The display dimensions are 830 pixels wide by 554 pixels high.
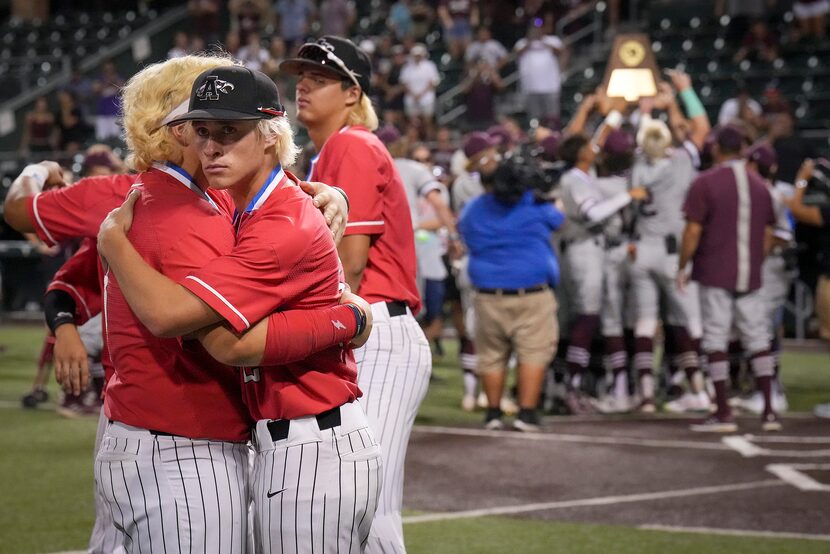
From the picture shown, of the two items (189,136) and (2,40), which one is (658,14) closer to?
(2,40)

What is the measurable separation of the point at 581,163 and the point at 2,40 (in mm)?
21002

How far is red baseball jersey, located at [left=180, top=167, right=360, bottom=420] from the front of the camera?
2863 mm

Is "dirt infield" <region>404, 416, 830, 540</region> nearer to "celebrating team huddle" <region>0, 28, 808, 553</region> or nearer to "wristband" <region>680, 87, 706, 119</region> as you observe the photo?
"celebrating team huddle" <region>0, 28, 808, 553</region>

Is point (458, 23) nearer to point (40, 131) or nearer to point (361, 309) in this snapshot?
point (40, 131)

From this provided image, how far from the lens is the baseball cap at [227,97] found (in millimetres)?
2934

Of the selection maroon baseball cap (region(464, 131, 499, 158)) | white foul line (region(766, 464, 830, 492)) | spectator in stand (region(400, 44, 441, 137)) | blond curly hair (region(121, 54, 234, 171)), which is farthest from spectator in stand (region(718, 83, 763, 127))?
blond curly hair (region(121, 54, 234, 171))

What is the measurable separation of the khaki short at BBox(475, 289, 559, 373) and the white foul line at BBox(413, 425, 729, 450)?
522 mm

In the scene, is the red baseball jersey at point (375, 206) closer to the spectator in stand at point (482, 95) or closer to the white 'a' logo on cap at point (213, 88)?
the white 'a' logo on cap at point (213, 88)

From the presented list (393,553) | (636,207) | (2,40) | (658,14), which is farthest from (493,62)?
(393,553)

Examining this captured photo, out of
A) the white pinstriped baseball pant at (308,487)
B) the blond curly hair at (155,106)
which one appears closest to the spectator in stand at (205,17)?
the blond curly hair at (155,106)

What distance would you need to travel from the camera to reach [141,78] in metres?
3.22

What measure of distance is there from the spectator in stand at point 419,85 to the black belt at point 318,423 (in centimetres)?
1659

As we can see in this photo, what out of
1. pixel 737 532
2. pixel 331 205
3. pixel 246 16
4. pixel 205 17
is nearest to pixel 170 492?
pixel 331 205

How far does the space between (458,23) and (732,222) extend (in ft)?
41.9
